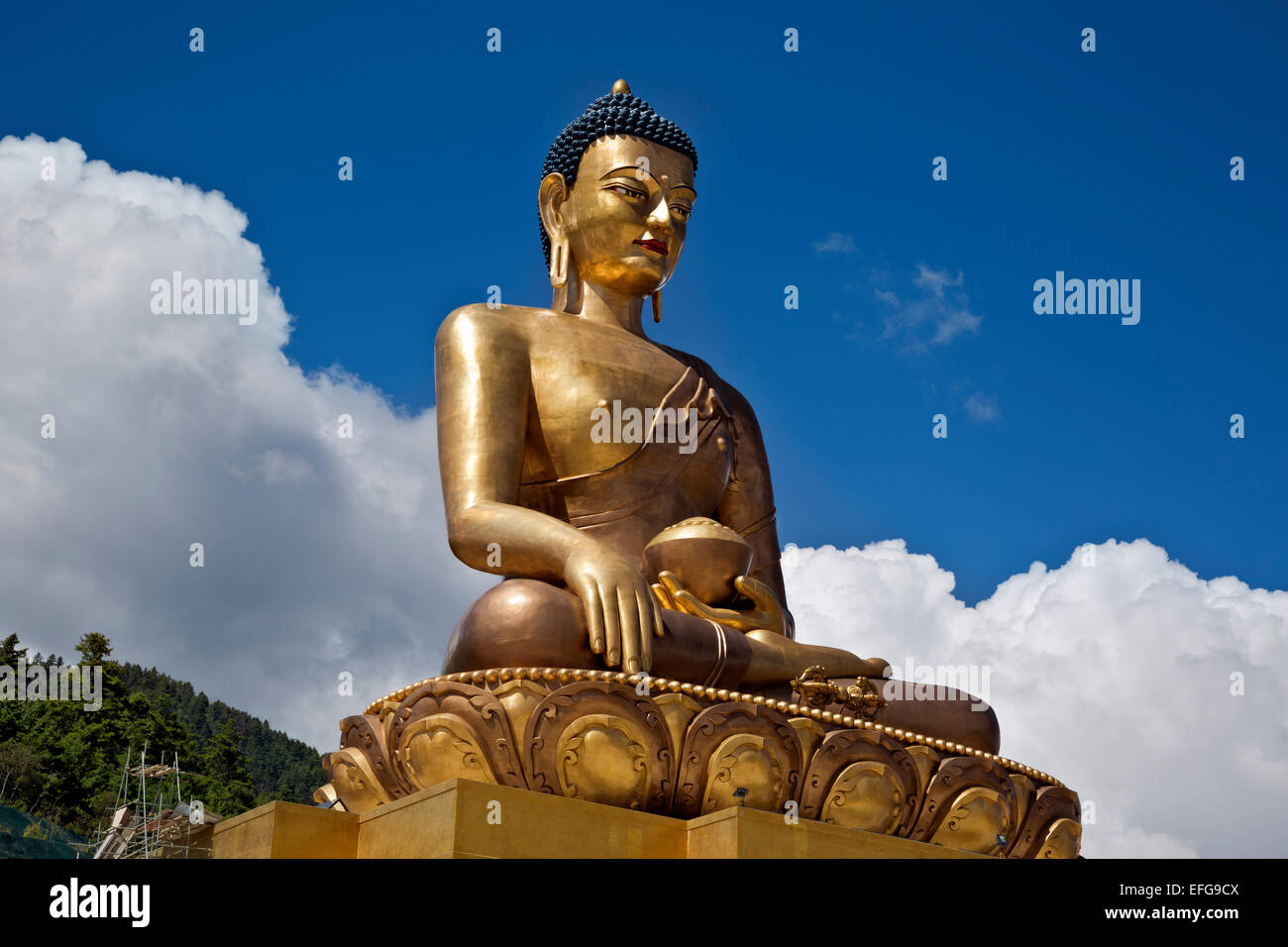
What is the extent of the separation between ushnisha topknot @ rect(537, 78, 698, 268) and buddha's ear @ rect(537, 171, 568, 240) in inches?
1.7

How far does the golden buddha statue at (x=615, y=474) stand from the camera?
6316 millimetres

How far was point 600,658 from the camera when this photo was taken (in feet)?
20.5

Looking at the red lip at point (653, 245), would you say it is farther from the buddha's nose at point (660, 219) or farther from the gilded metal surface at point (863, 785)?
the gilded metal surface at point (863, 785)

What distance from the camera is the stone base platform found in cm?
532

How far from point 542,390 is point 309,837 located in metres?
2.86

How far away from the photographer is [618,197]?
8211 millimetres

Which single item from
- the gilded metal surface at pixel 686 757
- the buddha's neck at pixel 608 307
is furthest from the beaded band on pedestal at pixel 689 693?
the buddha's neck at pixel 608 307

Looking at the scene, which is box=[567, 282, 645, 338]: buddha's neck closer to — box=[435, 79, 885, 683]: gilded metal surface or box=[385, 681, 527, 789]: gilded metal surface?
box=[435, 79, 885, 683]: gilded metal surface

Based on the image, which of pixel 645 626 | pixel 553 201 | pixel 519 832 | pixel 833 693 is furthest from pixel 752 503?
pixel 519 832

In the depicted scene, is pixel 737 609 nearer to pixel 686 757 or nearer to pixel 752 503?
pixel 752 503

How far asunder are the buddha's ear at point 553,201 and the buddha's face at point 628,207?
0.09 meters

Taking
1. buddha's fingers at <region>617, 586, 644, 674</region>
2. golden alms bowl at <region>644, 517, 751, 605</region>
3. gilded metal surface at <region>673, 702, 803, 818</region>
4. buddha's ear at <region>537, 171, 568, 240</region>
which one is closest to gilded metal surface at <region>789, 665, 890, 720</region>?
gilded metal surface at <region>673, 702, 803, 818</region>
